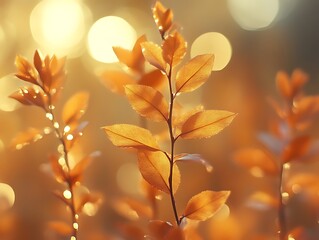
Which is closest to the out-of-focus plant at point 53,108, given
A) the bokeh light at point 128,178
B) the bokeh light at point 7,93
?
the bokeh light at point 128,178

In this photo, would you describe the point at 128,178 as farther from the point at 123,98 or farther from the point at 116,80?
the point at 123,98

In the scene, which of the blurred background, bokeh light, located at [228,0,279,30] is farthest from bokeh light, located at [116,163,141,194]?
bokeh light, located at [228,0,279,30]

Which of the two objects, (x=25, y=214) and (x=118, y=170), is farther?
(x=118, y=170)

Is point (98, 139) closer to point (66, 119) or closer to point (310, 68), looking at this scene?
point (66, 119)

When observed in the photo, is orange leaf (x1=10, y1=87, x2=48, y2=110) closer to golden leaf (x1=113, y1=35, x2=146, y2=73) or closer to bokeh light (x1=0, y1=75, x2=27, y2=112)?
golden leaf (x1=113, y1=35, x2=146, y2=73)

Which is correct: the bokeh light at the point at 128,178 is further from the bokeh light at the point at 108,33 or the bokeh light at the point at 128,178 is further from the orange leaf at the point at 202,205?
the bokeh light at the point at 108,33

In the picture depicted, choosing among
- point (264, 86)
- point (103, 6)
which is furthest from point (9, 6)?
point (264, 86)
